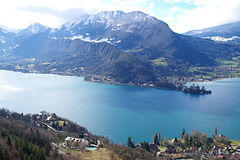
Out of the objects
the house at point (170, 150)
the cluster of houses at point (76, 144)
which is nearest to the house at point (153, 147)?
the house at point (170, 150)

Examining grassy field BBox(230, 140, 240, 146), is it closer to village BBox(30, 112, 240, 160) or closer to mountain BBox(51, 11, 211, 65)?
village BBox(30, 112, 240, 160)

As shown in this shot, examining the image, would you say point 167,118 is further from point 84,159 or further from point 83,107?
point 84,159

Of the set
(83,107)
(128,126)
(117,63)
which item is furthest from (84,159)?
(117,63)

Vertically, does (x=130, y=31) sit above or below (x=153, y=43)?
above

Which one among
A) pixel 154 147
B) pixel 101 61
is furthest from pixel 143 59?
pixel 154 147

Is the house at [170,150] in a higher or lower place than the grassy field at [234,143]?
lower

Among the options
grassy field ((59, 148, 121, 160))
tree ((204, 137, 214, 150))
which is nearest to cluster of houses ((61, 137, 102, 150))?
grassy field ((59, 148, 121, 160))

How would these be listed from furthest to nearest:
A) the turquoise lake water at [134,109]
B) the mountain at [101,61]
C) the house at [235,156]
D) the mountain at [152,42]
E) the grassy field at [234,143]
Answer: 1. the mountain at [152,42]
2. the mountain at [101,61]
3. the turquoise lake water at [134,109]
4. the grassy field at [234,143]
5. the house at [235,156]

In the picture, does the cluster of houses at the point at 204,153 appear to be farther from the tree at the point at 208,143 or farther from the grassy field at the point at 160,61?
the grassy field at the point at 160,61
